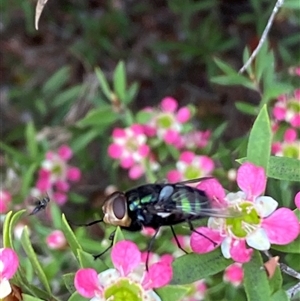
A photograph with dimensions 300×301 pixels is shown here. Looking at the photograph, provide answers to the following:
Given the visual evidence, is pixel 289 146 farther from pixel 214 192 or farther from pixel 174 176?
pixel 214 192

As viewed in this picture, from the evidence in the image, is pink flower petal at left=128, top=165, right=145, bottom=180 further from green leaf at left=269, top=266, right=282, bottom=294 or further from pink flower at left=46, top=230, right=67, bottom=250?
green leaf at left=269, top=266, right=282, bottom=294

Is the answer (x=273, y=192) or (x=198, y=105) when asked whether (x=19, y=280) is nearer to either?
(x=273, y=192)

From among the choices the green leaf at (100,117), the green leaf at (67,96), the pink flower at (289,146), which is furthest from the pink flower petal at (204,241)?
the green leaf at (67,96)

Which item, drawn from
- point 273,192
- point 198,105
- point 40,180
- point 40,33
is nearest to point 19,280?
point 273,192

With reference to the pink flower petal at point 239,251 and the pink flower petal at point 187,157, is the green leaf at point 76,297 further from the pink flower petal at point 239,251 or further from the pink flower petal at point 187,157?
the pink flower petal at point 187,157

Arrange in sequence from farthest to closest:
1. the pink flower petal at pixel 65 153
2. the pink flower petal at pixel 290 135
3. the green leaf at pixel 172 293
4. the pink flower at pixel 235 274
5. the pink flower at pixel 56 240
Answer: the pink flower petal at pixel 65 153 → the pink flower at pixel 56 240 → the pink flower petal at pixel 290 135 → the pink flower at pixel 235 274 → the green leaf at pixel 172 293

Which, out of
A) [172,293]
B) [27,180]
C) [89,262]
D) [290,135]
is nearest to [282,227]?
[172,293]
